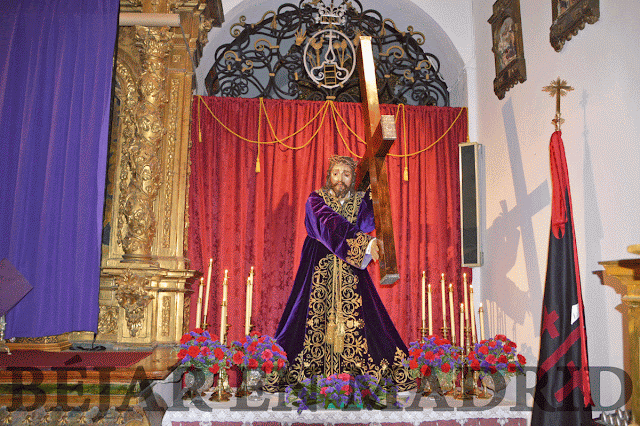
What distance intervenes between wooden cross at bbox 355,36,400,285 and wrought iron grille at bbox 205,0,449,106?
272cm

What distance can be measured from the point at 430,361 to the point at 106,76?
3.37 metres

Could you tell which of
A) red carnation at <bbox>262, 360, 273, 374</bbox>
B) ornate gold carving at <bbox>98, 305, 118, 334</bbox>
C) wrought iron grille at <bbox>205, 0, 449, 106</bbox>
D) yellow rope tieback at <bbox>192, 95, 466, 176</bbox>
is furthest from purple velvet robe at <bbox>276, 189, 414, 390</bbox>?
wrought iron grille at <bbox>205, 0, 449, 106</bbox>

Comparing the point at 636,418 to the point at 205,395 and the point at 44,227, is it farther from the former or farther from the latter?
the point at 44,227

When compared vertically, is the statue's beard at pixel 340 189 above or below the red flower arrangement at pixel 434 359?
above

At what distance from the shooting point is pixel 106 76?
451cm

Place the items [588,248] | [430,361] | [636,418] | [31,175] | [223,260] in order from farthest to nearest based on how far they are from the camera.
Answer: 1. [223,260]
2. [31,175]
3. [430,361]
4. [588,248]
5. [636,418]

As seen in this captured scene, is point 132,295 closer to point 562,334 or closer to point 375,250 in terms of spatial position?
point 375,250

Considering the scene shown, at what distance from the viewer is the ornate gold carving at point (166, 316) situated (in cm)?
464

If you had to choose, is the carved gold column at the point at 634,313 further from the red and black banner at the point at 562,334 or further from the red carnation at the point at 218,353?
the red carnation at the point at 218,353

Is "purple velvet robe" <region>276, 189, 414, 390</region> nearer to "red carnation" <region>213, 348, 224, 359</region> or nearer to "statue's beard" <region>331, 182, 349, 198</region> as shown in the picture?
"statue's beard" <region>331, 182, 349, 198</region>

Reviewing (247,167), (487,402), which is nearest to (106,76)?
(247,167)

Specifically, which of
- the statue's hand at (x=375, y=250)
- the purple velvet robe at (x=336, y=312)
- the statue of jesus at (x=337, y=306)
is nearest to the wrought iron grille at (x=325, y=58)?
the statue of jesus at (x=337, y=306)

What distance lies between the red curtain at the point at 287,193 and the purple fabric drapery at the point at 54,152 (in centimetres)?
139

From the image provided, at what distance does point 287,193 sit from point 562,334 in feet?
10.5
